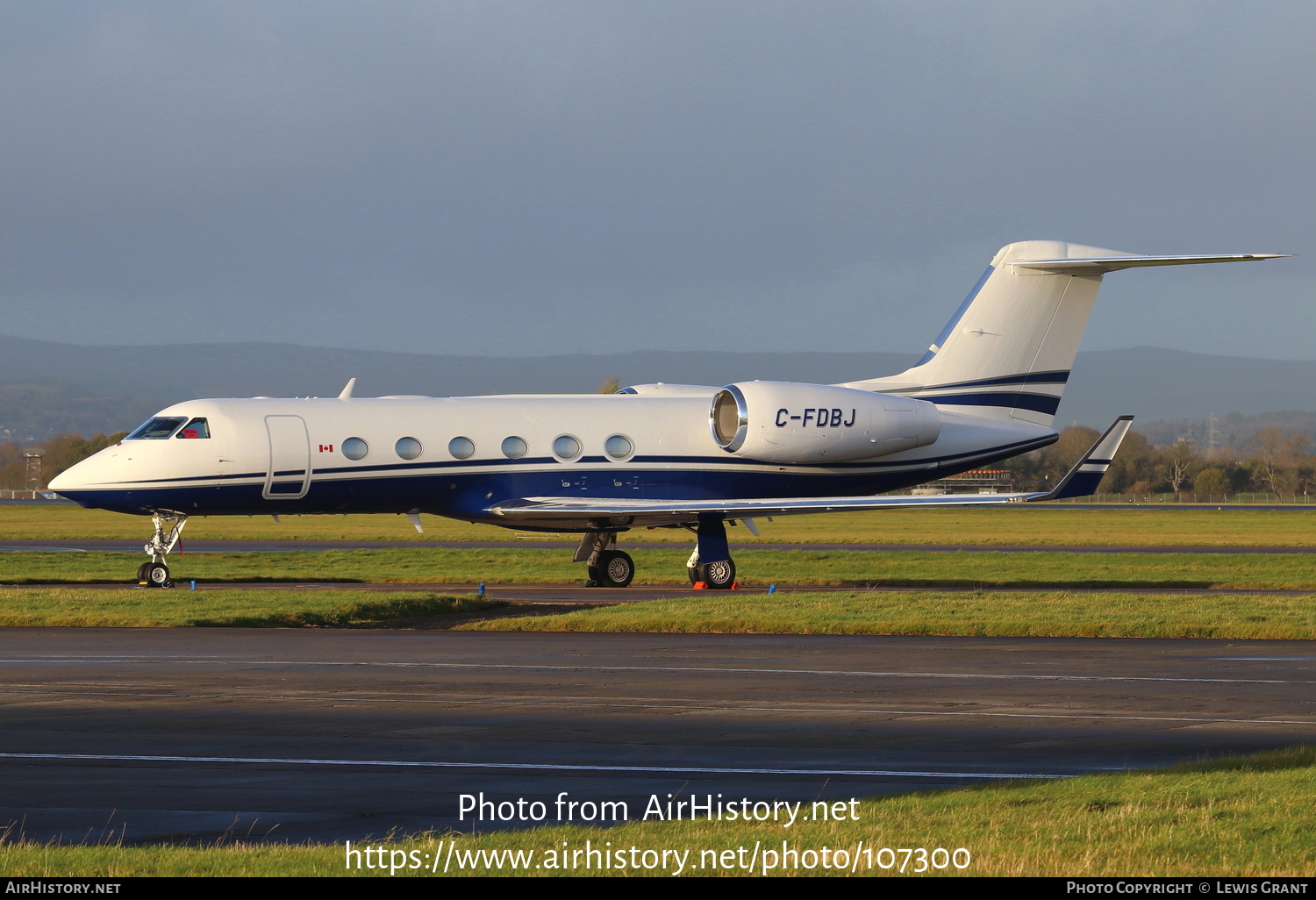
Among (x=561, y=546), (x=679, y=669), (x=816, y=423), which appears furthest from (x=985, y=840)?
(x=561, y=546)

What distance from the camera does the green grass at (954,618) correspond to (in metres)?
23.1

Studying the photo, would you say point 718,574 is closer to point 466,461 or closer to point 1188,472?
point 466,461

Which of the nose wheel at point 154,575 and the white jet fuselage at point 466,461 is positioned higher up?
the white jet fuselage at point 466,461

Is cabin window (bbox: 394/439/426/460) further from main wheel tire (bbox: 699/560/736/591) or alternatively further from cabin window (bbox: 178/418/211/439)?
main wheel tire (bbox: 699/560/736/591)

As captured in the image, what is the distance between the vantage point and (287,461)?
103 feet

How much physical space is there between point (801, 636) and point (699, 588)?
11055 mm

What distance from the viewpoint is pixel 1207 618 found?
77.9 feet

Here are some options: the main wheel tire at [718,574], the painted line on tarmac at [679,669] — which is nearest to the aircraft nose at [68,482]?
the painted line on tarmac at [679,669]

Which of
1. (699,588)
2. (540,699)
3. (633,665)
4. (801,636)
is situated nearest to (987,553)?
(699,588)

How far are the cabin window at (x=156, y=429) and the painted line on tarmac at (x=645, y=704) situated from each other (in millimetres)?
16123

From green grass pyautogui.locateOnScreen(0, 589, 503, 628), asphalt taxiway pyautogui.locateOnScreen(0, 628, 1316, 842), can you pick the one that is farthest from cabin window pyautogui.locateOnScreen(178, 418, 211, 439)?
asphalt taxiway pyautogui.locateOnScreen(0, 628, 1316, 842)

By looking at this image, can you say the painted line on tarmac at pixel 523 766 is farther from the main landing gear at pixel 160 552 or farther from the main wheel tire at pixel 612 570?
the main wheel tire at pixel 612 570

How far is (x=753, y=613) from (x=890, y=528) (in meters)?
50.9
